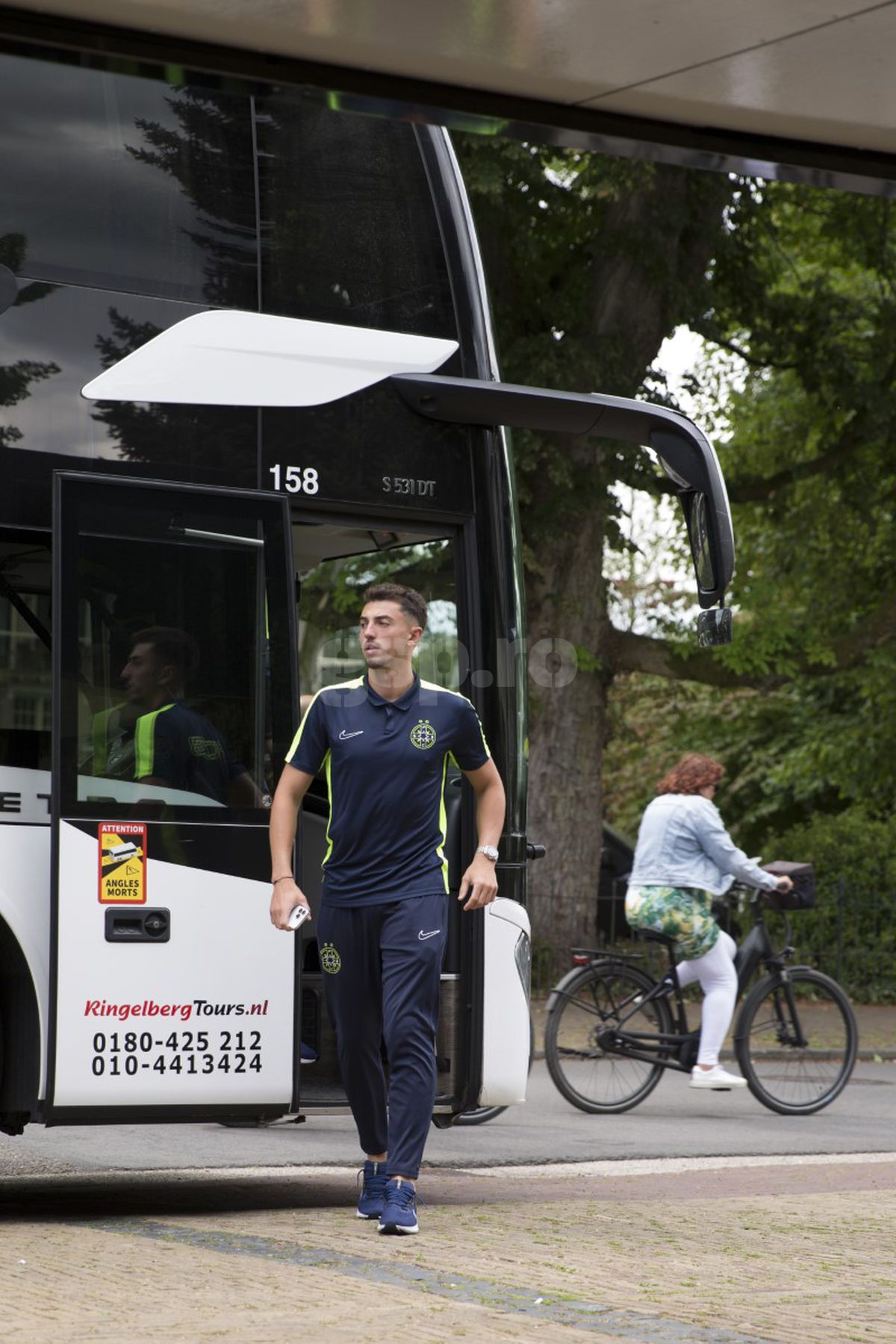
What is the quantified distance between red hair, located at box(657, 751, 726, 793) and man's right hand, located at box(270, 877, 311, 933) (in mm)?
5132

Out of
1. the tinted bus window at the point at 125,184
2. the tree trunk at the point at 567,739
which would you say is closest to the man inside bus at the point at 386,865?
the tinted bus window at the point at 125,184

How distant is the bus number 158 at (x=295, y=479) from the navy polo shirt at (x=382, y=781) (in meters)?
0.88

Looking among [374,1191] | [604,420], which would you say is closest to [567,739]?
[604,420]

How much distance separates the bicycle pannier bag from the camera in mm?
12000

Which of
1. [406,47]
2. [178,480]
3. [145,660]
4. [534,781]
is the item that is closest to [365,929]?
[145,660]

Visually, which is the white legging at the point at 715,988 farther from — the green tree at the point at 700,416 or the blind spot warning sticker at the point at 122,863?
the green tree at the point at 700,416

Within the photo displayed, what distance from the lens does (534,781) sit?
2044cm

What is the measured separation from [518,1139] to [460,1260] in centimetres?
411

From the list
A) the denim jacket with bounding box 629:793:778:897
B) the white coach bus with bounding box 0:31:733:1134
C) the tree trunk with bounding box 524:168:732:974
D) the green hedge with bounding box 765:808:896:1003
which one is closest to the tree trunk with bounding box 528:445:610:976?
the tree trunk with bounding box 524:168:732:974

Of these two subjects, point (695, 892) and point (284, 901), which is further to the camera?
point (695, 892)

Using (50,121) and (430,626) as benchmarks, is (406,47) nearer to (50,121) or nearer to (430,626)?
(50,121)

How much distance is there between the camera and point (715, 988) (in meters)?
11.7

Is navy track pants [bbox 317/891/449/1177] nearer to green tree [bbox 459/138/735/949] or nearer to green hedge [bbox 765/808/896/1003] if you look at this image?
green tree [bbox 459/138/735/949]

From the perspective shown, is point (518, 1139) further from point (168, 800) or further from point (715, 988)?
point (168, 800)
